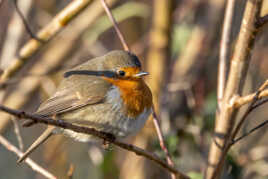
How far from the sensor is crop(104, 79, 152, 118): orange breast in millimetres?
2934

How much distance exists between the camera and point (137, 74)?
3119 mm

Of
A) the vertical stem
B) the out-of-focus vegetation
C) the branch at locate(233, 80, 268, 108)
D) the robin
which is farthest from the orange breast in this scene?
the branch at locate(233, 80, 268, 108)

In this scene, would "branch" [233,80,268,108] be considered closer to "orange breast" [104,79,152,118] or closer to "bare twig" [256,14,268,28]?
"bare twig" [256,14,268,28]

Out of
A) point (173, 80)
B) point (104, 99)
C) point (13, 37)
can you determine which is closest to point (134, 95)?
point (104, 99)

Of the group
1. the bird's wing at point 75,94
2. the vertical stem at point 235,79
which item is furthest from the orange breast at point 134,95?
the vertical stem at point 235,79

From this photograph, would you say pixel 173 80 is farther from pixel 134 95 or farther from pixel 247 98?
pixel 247 98

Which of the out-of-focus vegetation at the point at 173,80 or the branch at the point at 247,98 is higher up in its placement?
the branch at the point at 247,98

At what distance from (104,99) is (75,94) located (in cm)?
26

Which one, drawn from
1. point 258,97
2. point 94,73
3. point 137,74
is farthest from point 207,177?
point 94,73

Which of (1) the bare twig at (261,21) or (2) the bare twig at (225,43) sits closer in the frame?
(1) the bare twig at (261,21)

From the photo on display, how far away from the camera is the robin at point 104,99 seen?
9.46ft

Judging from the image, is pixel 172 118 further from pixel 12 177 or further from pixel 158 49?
pixel 12 177

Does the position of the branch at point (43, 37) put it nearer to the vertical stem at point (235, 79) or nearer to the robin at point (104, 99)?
the robin at point (104, 99)

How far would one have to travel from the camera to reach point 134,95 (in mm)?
3008
